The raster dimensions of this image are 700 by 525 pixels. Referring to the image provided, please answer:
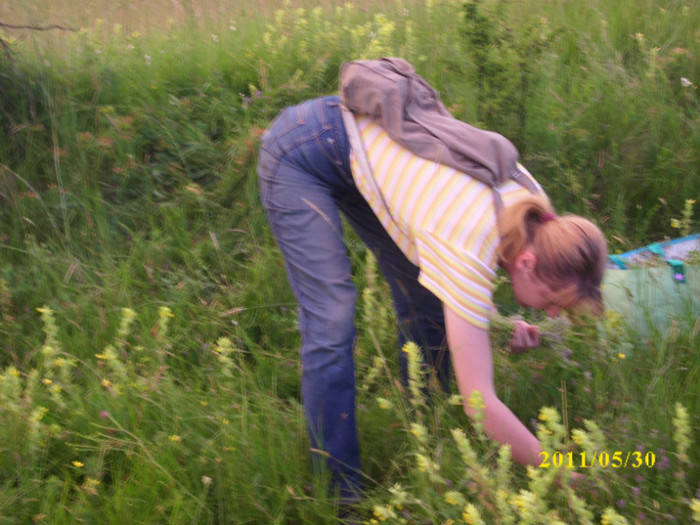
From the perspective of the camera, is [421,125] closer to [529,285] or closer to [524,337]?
[529,285]

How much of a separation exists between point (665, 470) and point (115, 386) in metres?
1.71

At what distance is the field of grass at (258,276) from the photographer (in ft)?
7.03

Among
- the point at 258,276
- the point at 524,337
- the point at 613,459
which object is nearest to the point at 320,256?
the point at 524,337

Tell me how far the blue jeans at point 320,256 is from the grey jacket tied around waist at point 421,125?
0.45 feet

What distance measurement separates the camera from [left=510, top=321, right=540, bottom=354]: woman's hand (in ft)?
8.28

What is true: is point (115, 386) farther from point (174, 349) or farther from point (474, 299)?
point (474, 299)

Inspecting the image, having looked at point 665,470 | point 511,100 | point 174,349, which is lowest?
point 174,349

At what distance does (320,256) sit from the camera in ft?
7.43

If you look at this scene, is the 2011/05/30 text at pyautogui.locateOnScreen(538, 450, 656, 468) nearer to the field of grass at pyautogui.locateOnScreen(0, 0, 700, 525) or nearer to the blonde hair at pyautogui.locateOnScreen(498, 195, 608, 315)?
the field of grass at pyautogui.locateOnScreen(0, 0, 700, 525)

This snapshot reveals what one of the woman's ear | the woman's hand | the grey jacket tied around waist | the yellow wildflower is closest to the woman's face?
the woman's ear

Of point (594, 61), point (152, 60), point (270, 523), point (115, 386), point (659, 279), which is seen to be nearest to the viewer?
point (270, 523)

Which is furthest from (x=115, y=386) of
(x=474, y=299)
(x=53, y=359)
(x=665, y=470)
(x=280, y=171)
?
(x=665, y=470)

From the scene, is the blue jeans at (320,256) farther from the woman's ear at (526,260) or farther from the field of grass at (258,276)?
the woman's ear at (526,260)

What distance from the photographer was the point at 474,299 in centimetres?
188
